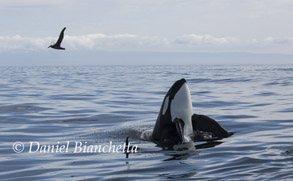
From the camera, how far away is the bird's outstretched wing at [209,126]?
36.9ft

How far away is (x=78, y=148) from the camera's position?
10.5 meters

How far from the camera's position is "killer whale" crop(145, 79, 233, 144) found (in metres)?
11.1

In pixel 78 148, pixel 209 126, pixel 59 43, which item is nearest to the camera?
pixel 78 148

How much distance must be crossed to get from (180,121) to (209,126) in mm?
757

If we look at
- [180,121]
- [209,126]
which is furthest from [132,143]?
[209,126]

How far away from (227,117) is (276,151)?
652 cm

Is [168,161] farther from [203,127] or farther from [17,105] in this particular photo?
[17,105]

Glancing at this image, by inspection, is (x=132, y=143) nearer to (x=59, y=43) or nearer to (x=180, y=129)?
(x=180, y=129)

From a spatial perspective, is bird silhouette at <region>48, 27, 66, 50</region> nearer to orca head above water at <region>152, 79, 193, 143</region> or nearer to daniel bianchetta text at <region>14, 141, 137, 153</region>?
daniel bianchetta text at <region>14, 141, 137, 153</region>

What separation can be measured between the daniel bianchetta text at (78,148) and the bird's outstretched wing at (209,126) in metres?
1.98

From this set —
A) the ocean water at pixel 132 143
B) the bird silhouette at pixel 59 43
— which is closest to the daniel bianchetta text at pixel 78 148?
the ocean water at pixel 132 143

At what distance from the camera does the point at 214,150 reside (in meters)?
9.56

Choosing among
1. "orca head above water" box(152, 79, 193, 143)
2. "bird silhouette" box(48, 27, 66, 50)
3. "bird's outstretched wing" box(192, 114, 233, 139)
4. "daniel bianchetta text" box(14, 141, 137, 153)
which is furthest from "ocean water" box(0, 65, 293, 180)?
"bird silhouette" box(48, 27, 66, 50)

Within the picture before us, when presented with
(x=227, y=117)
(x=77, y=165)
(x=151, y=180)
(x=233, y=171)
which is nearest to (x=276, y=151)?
(x=233, y=171)
